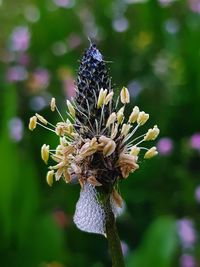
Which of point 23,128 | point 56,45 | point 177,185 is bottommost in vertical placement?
point 177,185

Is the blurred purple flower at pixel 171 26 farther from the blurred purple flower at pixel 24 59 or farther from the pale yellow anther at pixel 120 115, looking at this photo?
the pale yellow anther at pixel 120 115

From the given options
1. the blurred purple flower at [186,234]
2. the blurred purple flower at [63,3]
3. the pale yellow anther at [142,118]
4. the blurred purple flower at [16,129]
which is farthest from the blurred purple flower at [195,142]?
the pale yellow anther at [142,118]

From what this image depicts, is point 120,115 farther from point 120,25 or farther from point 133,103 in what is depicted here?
point 120,25

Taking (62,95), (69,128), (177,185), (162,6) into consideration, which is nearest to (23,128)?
(62,95)

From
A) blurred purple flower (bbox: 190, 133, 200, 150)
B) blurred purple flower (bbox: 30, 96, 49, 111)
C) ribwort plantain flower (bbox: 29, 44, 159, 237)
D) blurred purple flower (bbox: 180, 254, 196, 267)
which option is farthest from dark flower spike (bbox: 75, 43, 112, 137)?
blurred purple flower (bbox: 30, 96, 49, 111)

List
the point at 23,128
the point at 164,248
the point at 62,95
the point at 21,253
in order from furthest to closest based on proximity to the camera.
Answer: the point at 62,95
the point at 23,128
the point at 21,253
the point at 164,248

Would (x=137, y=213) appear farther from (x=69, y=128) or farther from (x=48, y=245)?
(x=69, y=128)
